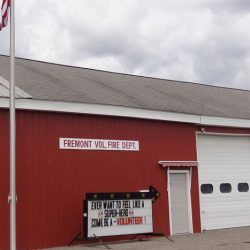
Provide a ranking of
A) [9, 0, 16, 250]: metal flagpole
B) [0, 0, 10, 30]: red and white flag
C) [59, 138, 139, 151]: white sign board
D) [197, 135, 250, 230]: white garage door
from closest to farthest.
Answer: [9, 0, 16, 250]: metal flagpole → [0, 0, 10, 30]: red and white flag → [59, 138, 139, 151]: white sign board → [197, 135, 250, 230]: white garage door

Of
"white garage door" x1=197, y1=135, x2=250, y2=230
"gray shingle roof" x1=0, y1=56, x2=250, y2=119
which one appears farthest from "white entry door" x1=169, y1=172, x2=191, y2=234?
"gray shingle roof" x1=0, y1=56, x2=250, y2=119

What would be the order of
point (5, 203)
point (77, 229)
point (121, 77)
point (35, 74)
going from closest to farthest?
point (5, 203), point (77, 229), point (35, 74), point (121, 77)

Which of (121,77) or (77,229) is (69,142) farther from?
(121,77)

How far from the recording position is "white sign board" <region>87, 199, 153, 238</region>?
48.7 ft

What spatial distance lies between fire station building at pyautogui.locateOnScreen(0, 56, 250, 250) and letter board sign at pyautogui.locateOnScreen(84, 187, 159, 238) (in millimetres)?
931

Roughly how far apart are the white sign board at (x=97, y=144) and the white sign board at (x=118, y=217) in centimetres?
174

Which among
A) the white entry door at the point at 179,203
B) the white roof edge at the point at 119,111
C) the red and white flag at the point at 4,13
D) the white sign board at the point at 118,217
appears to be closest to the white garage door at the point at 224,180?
the white roof edge at the point at 119,111

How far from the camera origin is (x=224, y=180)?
68.2 ft

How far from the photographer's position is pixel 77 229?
1561cm

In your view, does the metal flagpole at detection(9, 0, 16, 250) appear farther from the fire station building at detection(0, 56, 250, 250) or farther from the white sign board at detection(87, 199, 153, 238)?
the white sign board at detection(87, 199, 153, 238)

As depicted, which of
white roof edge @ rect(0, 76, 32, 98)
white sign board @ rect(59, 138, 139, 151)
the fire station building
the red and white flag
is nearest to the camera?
the red and white flag

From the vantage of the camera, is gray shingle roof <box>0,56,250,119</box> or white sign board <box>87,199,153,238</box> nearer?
white sign board <box>87,199,153,238</box>

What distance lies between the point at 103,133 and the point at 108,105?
2.66 ft

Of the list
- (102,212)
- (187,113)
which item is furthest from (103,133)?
(187,113)
